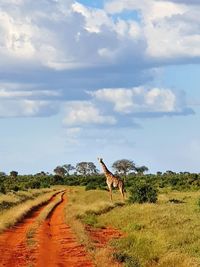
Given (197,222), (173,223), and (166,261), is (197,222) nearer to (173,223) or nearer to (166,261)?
(173,223)

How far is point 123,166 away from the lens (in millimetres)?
147125

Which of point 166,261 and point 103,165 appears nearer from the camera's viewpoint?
point 166,261

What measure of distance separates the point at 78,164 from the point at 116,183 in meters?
131

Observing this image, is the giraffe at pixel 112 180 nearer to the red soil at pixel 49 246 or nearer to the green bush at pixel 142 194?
the green bush at pixel 142 194

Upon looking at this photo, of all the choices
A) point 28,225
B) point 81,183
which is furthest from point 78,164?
point 28,225

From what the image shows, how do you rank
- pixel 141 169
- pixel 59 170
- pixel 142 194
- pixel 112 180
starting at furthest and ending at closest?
1. pixel 59 170
2. pixel 141 169
3. pixel 112 180
4. pixel 142 194

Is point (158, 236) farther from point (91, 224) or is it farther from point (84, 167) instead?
point (84, 167)

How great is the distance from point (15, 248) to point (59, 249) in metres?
1.42

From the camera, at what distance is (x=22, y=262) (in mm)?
16844

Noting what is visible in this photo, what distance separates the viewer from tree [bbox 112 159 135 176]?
147375 millimetres

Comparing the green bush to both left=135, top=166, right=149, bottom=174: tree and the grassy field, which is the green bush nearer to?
the grassy field

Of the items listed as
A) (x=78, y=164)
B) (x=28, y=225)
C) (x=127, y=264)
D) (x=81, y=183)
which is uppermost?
(x=78, y=164)

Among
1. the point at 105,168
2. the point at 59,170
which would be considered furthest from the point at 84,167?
the point at 105,168

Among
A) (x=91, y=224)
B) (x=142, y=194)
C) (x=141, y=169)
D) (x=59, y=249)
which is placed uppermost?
(x=141, y=169)
